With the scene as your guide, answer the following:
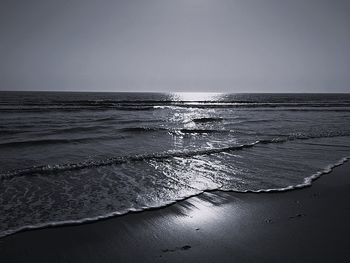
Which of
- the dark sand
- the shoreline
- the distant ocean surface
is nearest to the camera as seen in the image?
the dark sand

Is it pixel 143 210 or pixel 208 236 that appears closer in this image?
pixel 208 236

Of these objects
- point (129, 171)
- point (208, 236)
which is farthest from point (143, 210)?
point (129, 171)

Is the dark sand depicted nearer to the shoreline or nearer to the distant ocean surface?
the shoreline

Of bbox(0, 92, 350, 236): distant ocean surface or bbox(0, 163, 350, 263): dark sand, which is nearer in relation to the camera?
bbox(0, 163, 350, 263): dark sand

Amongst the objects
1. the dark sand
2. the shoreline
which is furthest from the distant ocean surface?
the dark sand

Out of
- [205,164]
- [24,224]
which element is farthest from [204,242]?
[205,164]

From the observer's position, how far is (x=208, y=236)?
430 cm

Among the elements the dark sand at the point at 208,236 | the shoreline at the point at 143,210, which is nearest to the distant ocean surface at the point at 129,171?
the shoreline at the point at 143,210

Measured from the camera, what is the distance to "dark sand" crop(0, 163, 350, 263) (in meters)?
3.72

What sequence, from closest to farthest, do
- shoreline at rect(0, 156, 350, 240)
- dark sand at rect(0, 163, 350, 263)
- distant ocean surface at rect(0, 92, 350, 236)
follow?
1. dark sand at rect(0, 163, 350, 263)
2. shoreline at rect(0, 156, 350, 240)
3. distant ocean surface at rect(0, 92, 350, 236)

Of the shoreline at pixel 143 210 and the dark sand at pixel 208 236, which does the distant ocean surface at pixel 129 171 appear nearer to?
the shoreline at pixel 143 210

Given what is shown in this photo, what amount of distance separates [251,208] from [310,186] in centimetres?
227

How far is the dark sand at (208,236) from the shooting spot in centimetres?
372

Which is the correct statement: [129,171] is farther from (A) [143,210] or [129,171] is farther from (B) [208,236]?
(B) [208,236]
